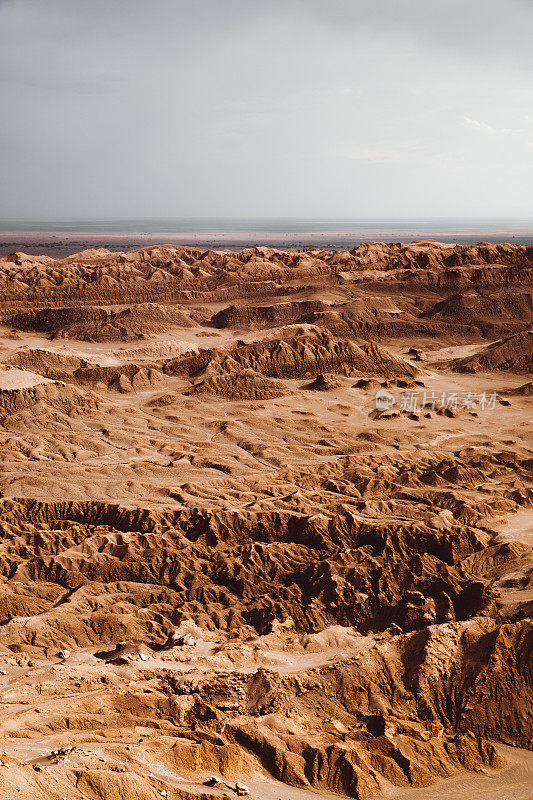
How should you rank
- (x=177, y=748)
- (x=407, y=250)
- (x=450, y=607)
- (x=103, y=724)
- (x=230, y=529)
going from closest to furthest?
1. (x=177, y=748)
2. (x=103, y=724)
3. (x=450, y=607)
4. (x=230, y=529)
5. (x=407, y=250)

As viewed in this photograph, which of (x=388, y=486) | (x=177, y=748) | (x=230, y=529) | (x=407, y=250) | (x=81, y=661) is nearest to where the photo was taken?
(x=177, y=748)

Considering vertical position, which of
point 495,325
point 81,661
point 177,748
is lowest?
point 81,661

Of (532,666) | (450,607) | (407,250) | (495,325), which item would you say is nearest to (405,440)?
(450,607)

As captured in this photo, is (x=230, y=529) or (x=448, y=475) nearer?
(x=230, y=529)

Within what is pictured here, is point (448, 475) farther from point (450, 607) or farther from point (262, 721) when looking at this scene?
point (262, 721)

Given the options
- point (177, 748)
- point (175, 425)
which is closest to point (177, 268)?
point (175, 425)

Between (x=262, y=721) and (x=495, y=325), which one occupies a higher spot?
(x=495, y=325)

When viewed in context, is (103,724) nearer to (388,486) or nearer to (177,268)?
(388,486)
